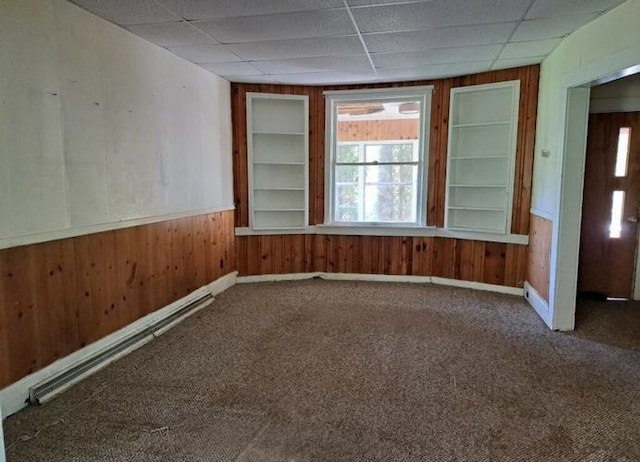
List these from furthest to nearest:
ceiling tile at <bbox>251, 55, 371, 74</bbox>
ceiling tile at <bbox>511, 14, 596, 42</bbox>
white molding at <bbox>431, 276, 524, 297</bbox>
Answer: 1. white molding at <bbox>431, 276, 524, 297</bbox>
2. ceiling tile at <bbox>251, 55, 371, 74</bbox>
3. ceiling tile at <bbox>511, 14, 596, 42</bbox>

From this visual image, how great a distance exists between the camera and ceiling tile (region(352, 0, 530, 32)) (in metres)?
2.72

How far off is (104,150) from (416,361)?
2743mm

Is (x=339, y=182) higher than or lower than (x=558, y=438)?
higher

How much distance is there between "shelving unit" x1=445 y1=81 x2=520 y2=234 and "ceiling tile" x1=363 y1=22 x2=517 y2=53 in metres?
1.21

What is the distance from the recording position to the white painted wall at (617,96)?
4219mm

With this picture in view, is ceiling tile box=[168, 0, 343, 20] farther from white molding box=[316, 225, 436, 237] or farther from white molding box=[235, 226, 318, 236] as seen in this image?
white molding box=[316, 225, 436, 237]

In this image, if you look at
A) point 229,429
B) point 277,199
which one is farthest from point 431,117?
point 229,429

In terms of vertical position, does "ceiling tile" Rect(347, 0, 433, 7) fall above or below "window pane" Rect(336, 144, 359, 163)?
above

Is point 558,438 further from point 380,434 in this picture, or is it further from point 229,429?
point 229,429

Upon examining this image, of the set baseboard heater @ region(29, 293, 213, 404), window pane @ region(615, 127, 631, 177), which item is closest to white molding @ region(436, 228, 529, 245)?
window pane @ region(615, 127, 631, 177)

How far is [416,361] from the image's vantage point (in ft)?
9.78

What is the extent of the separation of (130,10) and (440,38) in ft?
7.71

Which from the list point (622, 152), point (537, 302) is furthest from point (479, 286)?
point (622, 152)

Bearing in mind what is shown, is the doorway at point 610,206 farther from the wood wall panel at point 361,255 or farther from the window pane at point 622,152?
the wood wall panel at point 361,255
